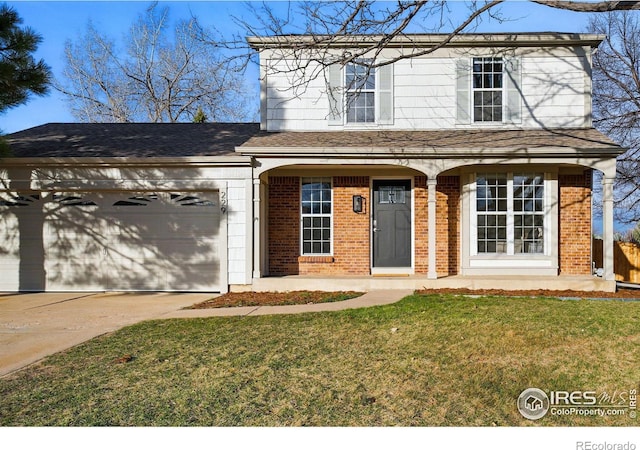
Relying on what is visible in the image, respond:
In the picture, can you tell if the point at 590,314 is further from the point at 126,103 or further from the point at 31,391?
the point at 126,103

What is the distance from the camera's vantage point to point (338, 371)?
4.65 m

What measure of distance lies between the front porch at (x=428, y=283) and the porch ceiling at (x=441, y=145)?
2.67 meters

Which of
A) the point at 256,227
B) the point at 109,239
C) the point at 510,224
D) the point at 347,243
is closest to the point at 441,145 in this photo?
the point at 510,224

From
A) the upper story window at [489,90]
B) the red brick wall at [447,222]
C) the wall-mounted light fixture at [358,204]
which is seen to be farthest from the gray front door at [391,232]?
the upper story window at [489,90]

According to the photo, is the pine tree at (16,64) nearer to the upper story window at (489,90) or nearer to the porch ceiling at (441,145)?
the porch ceiling at (441,145)

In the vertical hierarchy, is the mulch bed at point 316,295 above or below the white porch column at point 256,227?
below

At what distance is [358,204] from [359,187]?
1.44 ft

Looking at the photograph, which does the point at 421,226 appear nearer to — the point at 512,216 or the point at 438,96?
the point at 512,216

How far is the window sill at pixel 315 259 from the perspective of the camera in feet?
36.7

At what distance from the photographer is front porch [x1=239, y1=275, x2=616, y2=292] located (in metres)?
9.75

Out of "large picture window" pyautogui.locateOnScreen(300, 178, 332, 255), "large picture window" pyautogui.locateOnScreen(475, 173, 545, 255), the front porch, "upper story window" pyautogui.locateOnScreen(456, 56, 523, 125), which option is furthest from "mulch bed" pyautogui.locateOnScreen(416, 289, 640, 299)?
"upper story window" pyautogui.locateOnScreen(456, 56, 523, 125)

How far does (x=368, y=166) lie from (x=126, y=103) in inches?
807

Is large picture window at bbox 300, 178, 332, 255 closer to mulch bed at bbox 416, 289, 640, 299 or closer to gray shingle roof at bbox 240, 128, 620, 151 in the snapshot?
gray shingle roof at bbox 240, 128, 620, 151

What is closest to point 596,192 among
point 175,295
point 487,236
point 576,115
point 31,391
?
point 576,115
